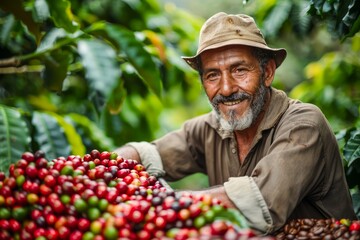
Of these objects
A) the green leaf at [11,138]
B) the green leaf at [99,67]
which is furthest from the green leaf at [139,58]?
the green leaf at [11,138]

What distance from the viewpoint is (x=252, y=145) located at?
2.50m

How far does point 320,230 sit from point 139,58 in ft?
5.28

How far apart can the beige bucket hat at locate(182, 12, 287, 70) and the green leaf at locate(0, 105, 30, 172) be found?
0.94 m

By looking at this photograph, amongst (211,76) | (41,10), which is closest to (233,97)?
(211,76)

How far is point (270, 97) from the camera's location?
8.66 feet

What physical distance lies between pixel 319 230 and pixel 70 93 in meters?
2.96

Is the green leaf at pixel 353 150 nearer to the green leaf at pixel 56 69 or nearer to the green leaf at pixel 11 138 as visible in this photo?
the green leaf at pixel 11 138

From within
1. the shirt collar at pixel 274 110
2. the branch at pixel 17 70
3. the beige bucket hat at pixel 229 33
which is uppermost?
the beige bucket hat at pixel 229 33

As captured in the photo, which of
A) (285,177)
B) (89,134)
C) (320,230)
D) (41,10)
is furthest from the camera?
(89,134)

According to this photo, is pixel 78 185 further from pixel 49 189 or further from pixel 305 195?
pixel 305 195

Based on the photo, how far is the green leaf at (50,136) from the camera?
2.84 meters

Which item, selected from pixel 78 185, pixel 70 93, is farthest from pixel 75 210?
pixel 70 93

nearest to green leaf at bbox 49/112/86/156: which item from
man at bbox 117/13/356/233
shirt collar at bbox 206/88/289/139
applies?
man at bbox 117/13/356/233

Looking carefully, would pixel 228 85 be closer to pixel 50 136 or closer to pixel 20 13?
pixel 50 136
